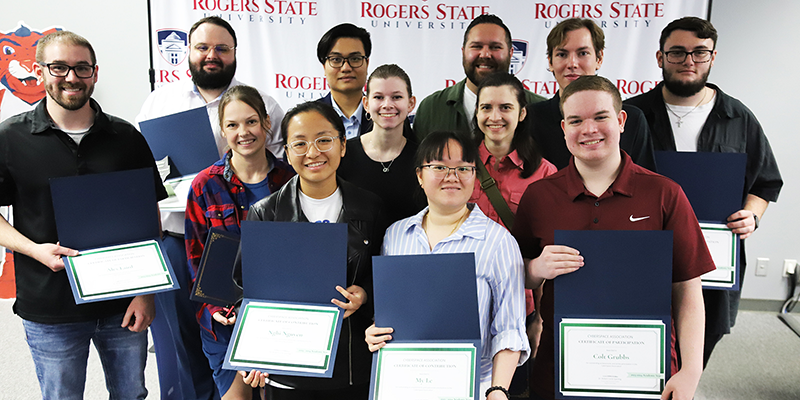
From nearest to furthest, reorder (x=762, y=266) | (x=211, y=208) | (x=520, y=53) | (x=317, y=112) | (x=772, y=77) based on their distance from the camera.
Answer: (x=317, y=112), (x=211, y=208), (x=520, y=53), (x=772, y=77), (x=762, y=266)

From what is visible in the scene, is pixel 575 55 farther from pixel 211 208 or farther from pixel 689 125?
pixel 211 208

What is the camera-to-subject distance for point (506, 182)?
2336 mm

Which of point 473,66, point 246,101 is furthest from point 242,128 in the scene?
point 473,66

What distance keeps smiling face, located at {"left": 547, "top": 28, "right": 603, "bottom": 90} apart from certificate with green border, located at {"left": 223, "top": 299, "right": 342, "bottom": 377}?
1902mm

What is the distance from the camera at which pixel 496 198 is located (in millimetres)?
2271

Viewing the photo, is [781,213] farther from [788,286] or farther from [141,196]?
[141,196]

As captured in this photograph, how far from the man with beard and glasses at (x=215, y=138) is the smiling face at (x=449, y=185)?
51.1 inches

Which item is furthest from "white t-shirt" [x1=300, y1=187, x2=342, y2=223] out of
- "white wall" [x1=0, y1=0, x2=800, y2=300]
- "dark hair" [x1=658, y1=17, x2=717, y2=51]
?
"white wall" [x1=0, y1=0, x2=800, y2=300]

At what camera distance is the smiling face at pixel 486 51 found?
291cm

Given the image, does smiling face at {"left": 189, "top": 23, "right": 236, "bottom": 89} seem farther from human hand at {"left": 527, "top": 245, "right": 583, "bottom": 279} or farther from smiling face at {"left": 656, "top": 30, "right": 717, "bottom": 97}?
smiling face at {"left": 656, "top": 30, "right": 717, "bottom": 97}

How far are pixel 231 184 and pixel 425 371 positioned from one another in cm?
127

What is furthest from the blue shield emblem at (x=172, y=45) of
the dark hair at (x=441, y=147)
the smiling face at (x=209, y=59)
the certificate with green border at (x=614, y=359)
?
the certificate with green border at (x=614, y=359)

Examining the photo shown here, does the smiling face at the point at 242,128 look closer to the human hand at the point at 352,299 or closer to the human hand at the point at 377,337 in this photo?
the human hand at the point at 352,299

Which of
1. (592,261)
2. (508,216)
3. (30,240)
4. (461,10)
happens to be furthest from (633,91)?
(30,240)
